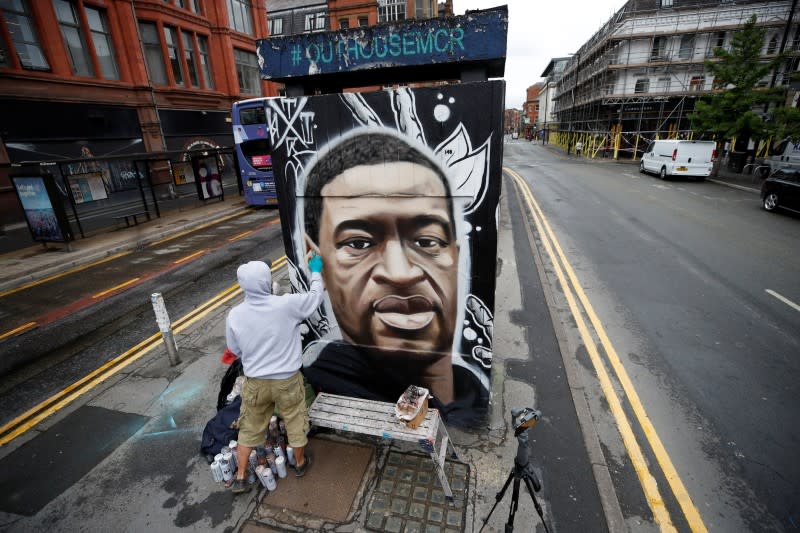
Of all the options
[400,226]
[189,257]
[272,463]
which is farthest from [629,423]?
[189,257]

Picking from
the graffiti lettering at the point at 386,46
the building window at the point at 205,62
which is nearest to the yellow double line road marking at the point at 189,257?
the graffiti lettering at the point at 386,46

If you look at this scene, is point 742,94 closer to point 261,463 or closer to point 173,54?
point 261,463

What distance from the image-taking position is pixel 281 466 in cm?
373

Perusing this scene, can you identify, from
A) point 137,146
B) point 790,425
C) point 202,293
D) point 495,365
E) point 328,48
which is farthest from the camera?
point 137,146

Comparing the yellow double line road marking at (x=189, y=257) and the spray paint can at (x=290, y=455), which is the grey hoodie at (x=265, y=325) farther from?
the yellow double line road marking at (x=189, y=257)

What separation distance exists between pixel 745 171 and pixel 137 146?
34.7 metres

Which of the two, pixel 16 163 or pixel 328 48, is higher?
pixel 328 48

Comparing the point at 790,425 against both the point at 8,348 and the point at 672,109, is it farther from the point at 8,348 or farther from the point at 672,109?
the point at 672,109

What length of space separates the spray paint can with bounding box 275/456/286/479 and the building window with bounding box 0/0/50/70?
1987cm

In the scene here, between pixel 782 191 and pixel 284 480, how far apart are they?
17.5 meters

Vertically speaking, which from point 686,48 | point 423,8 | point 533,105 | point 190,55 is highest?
point 423,8

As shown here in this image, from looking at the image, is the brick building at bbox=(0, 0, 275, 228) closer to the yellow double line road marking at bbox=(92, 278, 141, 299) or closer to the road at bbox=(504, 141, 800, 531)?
the yellow double line road marking at bbox=(92, 278, 141, 299)

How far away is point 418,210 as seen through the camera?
144 inches

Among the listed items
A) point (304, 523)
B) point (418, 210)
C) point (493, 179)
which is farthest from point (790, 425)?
point (304, 523)
